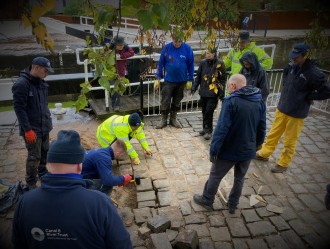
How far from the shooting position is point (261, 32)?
22797 millimetres

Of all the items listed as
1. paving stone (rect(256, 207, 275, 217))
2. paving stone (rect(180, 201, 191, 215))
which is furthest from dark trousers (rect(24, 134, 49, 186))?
paving stone (rect(256, 207, 275, 217))

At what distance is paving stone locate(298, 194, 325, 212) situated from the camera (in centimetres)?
428

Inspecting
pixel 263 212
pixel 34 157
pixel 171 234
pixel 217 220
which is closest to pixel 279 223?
pixel 263 212

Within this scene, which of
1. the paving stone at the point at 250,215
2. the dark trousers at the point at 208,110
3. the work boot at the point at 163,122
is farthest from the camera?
A: the work boot at the point at 163,122

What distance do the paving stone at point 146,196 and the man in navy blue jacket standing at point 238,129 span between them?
42.7 inches

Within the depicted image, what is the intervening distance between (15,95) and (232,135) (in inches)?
126

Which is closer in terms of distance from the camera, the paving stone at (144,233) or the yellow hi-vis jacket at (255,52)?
the paving stone at (144,233)

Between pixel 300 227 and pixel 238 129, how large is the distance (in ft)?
5.60

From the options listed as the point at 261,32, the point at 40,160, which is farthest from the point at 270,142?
the point at 261,32

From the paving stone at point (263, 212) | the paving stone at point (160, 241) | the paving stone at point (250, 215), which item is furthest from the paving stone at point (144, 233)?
the paving stone at point (263, 212)

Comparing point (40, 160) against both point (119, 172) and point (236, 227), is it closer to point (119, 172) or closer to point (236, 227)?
point (119, 172)

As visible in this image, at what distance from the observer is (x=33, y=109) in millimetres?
4262

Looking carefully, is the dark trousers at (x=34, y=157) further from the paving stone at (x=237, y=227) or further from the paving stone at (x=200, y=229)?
the paving stone at (x=237, y=227)

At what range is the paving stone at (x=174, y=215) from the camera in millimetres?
3787
